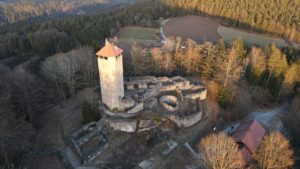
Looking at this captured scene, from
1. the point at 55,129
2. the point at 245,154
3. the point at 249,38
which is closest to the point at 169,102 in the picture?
the point at 245,154

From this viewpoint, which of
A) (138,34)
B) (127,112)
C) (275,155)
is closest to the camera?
(275,155)

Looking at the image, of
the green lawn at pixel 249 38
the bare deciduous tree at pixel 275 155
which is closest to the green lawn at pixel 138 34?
the green lawn at pixel 249 38

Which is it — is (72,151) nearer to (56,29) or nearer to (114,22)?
(56,29)

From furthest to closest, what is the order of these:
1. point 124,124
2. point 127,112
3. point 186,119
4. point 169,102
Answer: point 169,102
point 186,119
point 127,112
point 124,124

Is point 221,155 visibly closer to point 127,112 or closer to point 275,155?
point 275,155

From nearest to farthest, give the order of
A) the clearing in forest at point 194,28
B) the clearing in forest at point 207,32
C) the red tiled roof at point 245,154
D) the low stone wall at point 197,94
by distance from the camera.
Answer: the red tiled roof at point 245,154 < the low stone wall at point 197,94 < the clearing in forest at point 207,32 < the clearing in forest at point 194,28

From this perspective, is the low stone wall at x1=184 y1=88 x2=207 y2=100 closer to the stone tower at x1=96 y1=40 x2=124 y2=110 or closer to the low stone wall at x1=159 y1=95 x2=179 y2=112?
the low stone wall at x1=159 y1=95 x2=179 y2=112

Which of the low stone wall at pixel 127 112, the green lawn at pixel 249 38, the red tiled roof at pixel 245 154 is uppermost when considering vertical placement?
the green lawn at pixel 249 38

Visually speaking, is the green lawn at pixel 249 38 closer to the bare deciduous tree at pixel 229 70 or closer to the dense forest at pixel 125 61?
the dense forest at pixel 125 61

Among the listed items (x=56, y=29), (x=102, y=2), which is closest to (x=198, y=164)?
(x=56, y=29)
